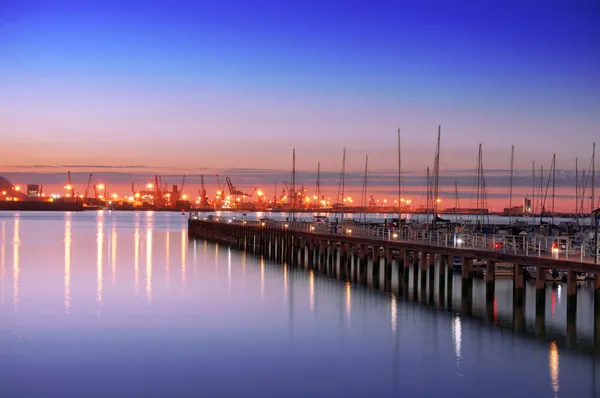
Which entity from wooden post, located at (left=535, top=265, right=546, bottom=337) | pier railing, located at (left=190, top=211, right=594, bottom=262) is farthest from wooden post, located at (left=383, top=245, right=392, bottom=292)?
wooden post, located at (left=535, top=265, right=546, bottom=337)

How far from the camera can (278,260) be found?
216 ft

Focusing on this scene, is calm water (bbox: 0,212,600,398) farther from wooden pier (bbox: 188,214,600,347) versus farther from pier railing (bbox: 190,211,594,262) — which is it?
pier railing (bbox: 190,211,594,262)

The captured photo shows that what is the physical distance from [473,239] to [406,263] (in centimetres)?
675

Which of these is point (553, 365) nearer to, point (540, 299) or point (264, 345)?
point (540, 299)

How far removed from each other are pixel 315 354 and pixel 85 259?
45.4m

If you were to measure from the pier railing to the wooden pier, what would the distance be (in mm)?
578

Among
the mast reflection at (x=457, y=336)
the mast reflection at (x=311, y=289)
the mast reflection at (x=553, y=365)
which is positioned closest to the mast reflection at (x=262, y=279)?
the mast reflection at (x=311, y=289)

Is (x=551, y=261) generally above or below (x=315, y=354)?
above

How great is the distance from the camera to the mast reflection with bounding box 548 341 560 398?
25031 millimetres

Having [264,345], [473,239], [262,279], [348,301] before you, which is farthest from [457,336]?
[262,279]

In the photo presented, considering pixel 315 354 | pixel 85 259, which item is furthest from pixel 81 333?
pixel 85 259

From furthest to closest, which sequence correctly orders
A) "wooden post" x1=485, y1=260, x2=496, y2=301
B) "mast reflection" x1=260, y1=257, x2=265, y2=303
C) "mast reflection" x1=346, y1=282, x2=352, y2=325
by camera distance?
1. "mast reflection" x1=260, y1=257, x2=265, y2=303
2. "wooden post" x1=485, y1=260, x2=496, y2=301
3. "mast reflection" x1=346, y1=282, x2=352, y2=325

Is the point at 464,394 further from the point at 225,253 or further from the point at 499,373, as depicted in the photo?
the point at 225,253

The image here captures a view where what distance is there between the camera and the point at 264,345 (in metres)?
31.1
